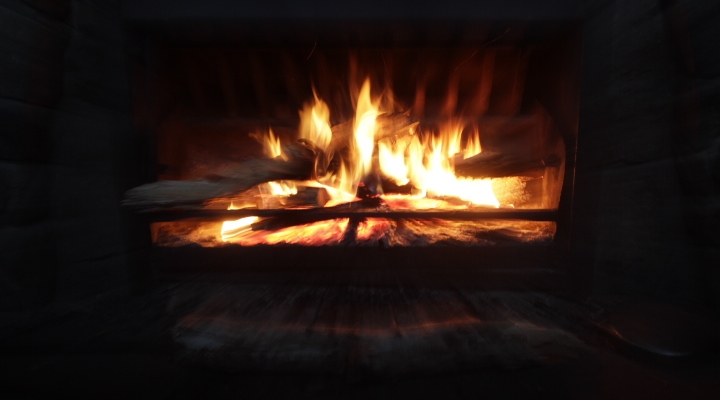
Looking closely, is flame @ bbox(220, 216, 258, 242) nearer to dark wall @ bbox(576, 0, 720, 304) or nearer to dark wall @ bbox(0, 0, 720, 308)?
dark wall @ bbox(0, 0, 720, 308)

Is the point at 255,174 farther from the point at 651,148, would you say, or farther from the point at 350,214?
the point at 651,148

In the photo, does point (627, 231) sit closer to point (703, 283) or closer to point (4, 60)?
point (703, 283)

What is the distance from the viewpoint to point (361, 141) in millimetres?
1879

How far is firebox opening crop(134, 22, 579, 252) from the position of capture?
1.51 m

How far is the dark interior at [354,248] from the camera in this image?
0.89 m

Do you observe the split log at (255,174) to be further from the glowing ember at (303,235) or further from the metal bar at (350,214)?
the glowing ember at (303,235)

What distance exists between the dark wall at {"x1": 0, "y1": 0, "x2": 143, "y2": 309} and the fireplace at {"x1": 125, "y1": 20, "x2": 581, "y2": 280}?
12 cm

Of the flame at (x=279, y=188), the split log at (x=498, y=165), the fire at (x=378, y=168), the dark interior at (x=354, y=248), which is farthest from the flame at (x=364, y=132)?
the split log at (x=498, y=165)

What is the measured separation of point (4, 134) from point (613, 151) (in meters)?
2.15

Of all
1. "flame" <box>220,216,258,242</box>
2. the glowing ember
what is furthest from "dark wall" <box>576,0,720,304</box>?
"flame" <box>220,216,258,242</box>

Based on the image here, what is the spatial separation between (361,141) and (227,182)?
29.8 inches

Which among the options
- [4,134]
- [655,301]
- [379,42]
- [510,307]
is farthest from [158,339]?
[655,301]

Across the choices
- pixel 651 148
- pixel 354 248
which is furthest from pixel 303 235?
pixel 651 148

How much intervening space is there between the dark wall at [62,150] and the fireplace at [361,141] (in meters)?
0.12
